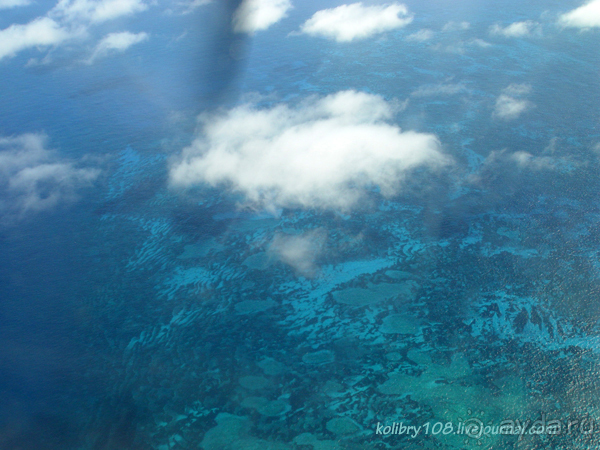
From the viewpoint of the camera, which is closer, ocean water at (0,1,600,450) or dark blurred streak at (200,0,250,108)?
ocean water at (0,1,600,450)

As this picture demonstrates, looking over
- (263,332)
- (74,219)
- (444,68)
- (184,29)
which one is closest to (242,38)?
(184,29)

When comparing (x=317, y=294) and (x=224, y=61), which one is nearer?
(x=317, y=294)

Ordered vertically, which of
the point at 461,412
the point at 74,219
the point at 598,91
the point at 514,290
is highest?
the point at 598,91

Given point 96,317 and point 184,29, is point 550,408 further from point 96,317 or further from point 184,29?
point 184,29

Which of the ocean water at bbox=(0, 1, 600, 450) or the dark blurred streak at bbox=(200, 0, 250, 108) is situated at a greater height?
the dark blurred streak at bbox=(200, 0, 250, 108)

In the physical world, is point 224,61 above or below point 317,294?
above

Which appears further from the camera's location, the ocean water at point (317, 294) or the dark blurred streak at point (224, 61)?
the dark blurred streak at point (224, 61)

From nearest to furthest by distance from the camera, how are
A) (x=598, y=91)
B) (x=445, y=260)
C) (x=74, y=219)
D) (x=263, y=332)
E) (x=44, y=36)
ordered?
(x=263, y=332)
(x=445, y=260)
(x=74, y=219)
(x=598, y=91)
(x=44, y=36)

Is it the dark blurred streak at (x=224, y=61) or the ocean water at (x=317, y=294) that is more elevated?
the dark blurred streak at (x=224, y=61)
